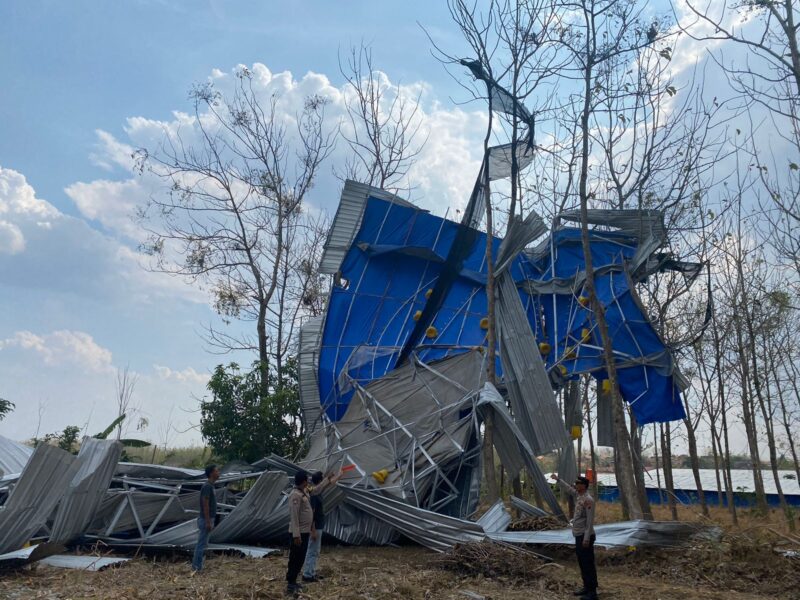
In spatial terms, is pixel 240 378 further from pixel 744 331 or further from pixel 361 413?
pixel 744 331

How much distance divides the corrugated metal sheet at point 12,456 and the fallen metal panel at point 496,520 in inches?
390

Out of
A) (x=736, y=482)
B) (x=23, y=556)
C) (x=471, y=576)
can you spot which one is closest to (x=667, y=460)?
(x=471, y=576)

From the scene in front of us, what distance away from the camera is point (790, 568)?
31.7 feet

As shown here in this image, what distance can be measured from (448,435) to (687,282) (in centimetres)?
735

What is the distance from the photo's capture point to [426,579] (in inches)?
371

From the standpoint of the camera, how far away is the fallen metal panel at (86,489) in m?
11.1

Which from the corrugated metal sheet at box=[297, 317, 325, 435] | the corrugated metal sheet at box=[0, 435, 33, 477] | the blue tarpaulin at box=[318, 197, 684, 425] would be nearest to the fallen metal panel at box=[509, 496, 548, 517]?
the blue tarpaulin at box=[318, 197, 684, 425]

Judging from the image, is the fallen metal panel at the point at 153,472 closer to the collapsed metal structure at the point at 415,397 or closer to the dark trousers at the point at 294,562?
the collapsed metal structure at the point at 415,397

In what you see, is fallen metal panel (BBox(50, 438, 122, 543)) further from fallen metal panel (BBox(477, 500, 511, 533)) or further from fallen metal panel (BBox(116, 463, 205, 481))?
fallen metal panel (BBox(477, 500, 511, 533))

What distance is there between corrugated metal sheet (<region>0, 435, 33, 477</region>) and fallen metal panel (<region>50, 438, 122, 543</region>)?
176 inches

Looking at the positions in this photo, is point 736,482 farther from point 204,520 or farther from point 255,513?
point 204,520

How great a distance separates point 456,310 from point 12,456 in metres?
10.3

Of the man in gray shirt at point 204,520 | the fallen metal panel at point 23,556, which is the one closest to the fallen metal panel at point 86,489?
the fallen metal panel at point 23,556

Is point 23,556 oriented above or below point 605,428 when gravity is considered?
below
